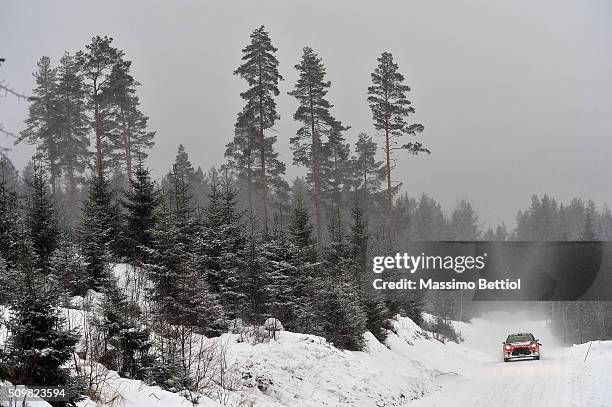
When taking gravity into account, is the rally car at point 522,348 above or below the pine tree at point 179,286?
below

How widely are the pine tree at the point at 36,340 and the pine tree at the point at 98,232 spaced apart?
30.4 feet

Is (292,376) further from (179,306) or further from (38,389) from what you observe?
(38,389)

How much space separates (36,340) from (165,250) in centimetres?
1007

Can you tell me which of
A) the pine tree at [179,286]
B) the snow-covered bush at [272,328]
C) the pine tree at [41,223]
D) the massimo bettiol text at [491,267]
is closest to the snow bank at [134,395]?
the pine tree at [179,286]

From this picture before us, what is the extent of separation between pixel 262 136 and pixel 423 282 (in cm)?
1486

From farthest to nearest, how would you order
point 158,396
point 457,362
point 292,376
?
point 457,362 < point 292,376 < point 158,396

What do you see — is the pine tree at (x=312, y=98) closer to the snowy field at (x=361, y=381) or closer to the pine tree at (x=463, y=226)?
the snowy field at (x=361, y=381)

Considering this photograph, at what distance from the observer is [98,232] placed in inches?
829

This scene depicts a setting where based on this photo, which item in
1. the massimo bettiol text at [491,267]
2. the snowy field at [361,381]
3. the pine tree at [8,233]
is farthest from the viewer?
the massimo bettiol text at [491,267]

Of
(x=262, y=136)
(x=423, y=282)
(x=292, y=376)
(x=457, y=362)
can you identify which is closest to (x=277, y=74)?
(x=262, y=136)

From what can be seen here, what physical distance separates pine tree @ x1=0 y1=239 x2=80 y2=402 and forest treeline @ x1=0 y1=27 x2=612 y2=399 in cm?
2

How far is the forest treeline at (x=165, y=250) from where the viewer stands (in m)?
10.2

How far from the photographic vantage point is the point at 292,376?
47.3 ft

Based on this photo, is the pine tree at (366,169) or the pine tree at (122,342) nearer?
the pine tree at (122,342)
